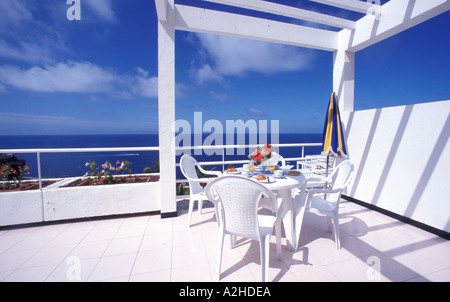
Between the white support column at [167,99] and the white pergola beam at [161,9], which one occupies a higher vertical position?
the white pergola beam at [161,9]

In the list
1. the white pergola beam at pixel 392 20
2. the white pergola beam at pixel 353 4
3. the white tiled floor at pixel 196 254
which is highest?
the white pergola beam at pixel 353 4

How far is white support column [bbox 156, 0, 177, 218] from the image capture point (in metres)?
2.63

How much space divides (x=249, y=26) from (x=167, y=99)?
1.73 metres

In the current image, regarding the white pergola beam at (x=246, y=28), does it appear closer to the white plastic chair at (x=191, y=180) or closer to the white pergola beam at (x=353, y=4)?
the white pergola beam at (x=353, y=4)

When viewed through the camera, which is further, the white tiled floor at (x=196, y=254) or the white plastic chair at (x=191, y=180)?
the white plastic chair at (x=191, y=180)

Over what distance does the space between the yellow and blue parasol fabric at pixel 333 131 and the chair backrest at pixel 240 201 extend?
2355 mm

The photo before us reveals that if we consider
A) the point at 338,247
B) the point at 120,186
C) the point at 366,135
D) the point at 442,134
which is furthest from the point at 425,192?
the point at 120,186

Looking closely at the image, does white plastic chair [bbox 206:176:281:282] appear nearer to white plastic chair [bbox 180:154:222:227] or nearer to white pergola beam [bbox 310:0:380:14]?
white plastic chair [bbox 180:154:222:227]

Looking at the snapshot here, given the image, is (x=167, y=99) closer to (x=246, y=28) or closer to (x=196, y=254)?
(x=246, y=28)

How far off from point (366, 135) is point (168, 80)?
333cm

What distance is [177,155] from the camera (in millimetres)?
2824

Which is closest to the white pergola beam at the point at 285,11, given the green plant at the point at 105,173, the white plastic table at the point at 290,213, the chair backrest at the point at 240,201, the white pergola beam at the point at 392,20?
the white pergola beam at the point at 392,20

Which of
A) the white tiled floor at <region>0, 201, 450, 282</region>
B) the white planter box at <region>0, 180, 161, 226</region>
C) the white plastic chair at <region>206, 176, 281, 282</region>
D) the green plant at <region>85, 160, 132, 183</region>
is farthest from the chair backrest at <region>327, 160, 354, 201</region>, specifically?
the green plant at <region>85, 160, 132, 183</region>

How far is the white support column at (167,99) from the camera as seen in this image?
8.62 ft
